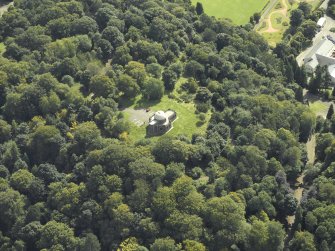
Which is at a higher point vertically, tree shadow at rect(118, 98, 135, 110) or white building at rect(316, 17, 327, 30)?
white building at rect(316, 17, 327, 30)

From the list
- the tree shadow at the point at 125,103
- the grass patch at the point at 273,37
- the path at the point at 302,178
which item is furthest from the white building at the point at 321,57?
the tree shadow at the point at 125,103

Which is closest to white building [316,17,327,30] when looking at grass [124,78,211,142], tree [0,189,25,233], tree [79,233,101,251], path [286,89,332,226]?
path [286,89,332,226]

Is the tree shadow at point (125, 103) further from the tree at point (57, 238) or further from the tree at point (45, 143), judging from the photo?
the tree at point (57, 238)

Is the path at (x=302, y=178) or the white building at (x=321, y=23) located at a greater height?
the white building at (x=321, y=23)

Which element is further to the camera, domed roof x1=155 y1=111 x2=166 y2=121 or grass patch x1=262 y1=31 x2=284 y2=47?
grass patch x1=262 y1=31 x2=284 y2=47

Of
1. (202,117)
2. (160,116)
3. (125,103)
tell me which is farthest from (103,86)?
(202,117)

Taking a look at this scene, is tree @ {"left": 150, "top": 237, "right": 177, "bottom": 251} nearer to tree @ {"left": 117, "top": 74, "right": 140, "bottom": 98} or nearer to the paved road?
tree @ {"left": 117, "top": 74, "right": 140, "bottom": 98}

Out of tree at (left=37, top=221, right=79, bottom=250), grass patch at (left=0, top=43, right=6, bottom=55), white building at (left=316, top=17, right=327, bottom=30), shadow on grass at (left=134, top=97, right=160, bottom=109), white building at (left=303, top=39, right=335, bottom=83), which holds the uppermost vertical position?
white building at (left=316, top=17, right=327, bottom=30)
